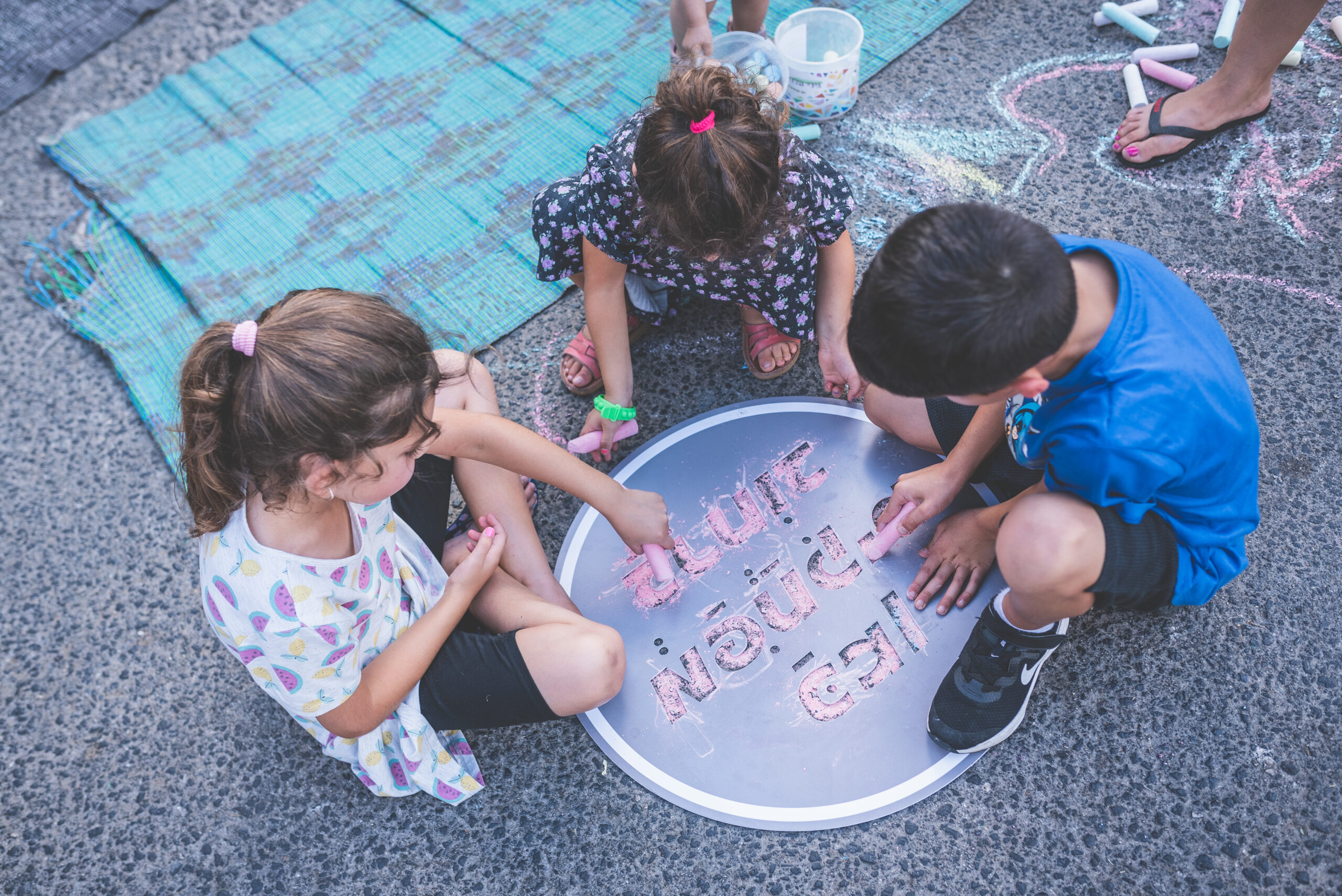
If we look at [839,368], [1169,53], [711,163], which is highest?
[711,163]

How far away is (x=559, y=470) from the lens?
1453mm

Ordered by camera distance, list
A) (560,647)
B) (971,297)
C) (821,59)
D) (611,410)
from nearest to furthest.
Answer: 1. (971,297)
2. (560,647)
3. (611,410)
4. (821,59)

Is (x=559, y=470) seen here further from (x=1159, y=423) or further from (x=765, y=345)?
(x=1159, y=423)

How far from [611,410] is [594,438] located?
7 cm

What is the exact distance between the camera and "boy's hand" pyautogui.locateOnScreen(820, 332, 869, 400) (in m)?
1.65

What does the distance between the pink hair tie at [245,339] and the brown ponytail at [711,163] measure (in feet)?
2.02

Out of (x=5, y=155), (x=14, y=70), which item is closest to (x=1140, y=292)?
(x=5, y=155)

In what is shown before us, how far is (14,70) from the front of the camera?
2.56m

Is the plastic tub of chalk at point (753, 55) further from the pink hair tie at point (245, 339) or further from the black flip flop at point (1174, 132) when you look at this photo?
the pink hair tie at point (245, 339)

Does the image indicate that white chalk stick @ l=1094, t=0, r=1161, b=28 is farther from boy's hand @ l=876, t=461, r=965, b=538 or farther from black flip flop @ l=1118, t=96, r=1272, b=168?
boy's hand @ l=876, t=461, r=965, b=538

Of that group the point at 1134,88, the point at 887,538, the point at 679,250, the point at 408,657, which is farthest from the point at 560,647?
the point at 1134,88

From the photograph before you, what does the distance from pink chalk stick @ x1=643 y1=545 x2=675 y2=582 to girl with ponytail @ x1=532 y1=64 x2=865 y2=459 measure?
28 cm

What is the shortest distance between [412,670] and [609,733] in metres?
0.36

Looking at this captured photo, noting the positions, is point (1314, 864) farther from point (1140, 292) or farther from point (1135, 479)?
point (1140, 292)
